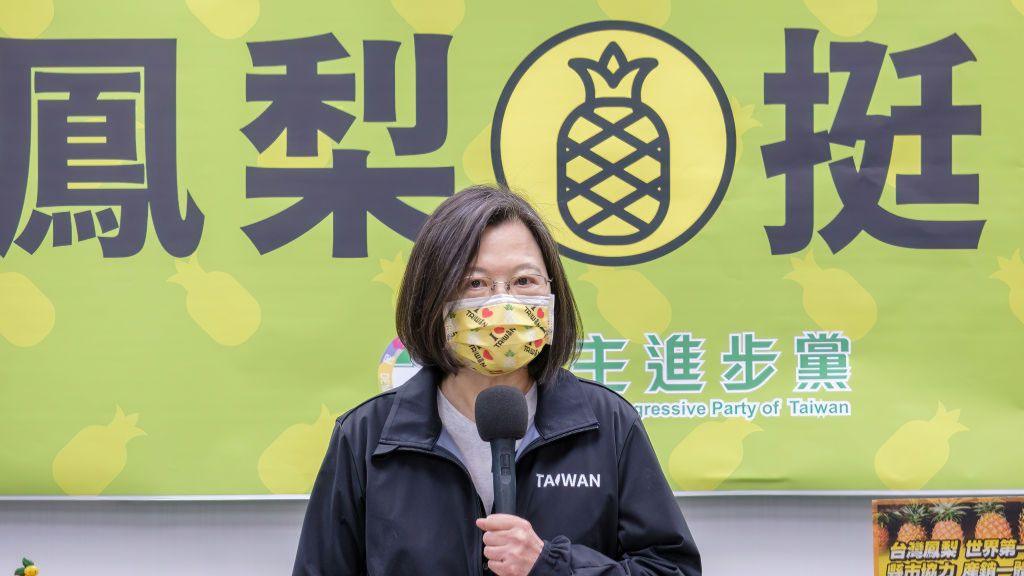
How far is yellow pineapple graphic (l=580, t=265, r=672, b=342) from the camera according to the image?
7.10 ft

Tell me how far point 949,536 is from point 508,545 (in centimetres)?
157

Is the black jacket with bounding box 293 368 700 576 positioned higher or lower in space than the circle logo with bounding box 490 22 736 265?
lower

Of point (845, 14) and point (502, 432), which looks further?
point (845, 14)

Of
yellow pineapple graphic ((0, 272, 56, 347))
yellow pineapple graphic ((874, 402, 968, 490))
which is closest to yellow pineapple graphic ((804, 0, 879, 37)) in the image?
yellow pineapple graphic ((874, 402, 968, 490))

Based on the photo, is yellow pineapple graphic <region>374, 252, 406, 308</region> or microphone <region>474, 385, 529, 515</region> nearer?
microphone <region>474, 385, 529, 515</region>

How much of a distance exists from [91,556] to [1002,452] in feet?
7.18

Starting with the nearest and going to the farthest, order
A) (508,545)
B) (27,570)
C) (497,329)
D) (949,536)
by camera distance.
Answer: (508,545) → (497,329) → (27,570) → (949,536)

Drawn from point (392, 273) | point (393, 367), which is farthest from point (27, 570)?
point (392, 273)

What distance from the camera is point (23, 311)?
7.13ft

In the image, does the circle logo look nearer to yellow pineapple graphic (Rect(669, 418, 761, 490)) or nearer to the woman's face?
yellow pineapple graphic (Rect(669, 418, 761, 490))

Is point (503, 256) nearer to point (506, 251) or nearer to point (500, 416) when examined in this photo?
point (506, 251)

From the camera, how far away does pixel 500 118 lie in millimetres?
2168

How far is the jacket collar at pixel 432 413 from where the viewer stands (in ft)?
4.04

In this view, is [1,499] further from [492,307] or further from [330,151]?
[492,307]
